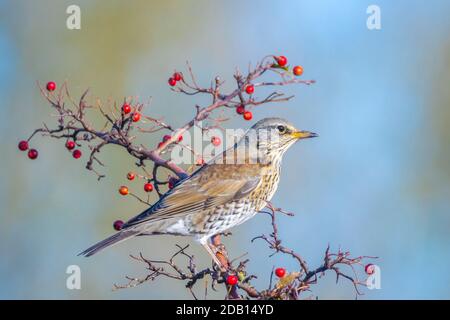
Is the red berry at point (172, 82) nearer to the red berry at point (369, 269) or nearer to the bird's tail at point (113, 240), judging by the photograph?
the bird's tail at point (113, 240)

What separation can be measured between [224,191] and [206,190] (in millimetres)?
118

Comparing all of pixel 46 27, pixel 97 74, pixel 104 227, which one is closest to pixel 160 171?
pixel 104 227

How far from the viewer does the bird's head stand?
536 cm

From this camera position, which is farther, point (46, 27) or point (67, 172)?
point (46, 27)

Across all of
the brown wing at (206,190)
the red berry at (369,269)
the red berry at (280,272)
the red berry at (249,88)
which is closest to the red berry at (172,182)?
the brown wing at (206,190)

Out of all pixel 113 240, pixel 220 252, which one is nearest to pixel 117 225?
pixel 113 240

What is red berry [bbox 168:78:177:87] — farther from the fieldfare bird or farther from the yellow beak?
the yellow beak

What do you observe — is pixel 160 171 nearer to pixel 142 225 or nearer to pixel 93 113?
pixel 93 113

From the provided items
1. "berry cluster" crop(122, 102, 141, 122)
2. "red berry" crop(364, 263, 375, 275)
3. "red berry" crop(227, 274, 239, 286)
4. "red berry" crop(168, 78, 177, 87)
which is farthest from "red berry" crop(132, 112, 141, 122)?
"red berry" crop(364, 263, 375, 275)

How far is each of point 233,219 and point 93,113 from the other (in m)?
2.80

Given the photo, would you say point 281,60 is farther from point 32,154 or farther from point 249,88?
point 32,154

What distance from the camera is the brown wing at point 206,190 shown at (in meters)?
4.80

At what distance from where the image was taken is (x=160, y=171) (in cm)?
690

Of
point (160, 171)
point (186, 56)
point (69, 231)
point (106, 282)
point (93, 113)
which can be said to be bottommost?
point (106, 282)
